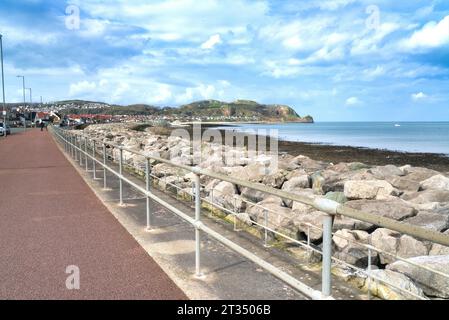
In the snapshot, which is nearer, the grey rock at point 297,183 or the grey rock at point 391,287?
the grey rock at point 391,287

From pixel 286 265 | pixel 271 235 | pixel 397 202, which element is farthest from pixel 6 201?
pixel 397 202

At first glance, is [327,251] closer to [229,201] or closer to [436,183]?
[229,201]

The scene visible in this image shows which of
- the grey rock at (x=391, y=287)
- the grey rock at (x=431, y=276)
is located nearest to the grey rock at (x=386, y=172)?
the grey rock at (x=431, y=276)

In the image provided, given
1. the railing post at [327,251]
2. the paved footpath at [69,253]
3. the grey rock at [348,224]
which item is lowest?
the grey rock at [348,224]

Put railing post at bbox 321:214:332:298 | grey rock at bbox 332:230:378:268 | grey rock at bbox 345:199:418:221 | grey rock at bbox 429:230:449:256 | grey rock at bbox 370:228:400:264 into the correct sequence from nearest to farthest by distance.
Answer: railing post at bbox 321:214:332:298
grey rock at bbox 332:230:378:268
grey rock at bbox 429:230:449:256
grey rock at bbox 370:228:400:264
grey rock at bbox 345:199:418:221

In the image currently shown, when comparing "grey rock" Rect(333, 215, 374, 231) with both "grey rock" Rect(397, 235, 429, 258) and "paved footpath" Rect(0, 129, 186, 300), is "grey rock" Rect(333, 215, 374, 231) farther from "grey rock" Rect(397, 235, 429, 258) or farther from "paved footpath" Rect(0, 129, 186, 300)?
"paved footpath" Rect(0, 129, 186, 300)

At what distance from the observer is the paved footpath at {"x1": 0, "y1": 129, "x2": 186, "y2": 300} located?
4.12 meters

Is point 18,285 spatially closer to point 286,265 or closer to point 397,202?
Result: point 286,265

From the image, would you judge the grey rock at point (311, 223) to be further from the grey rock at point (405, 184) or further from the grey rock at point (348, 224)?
the grey rock at point (405, 184)

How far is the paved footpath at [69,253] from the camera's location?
412cm

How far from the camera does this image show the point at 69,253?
5.19m

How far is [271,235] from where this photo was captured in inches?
247

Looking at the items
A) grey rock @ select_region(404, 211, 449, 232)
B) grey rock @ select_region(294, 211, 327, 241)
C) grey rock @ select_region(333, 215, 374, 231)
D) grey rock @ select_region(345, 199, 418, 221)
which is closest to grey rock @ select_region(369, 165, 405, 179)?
grey rock @ select_region(345, 199, 418, 221)
